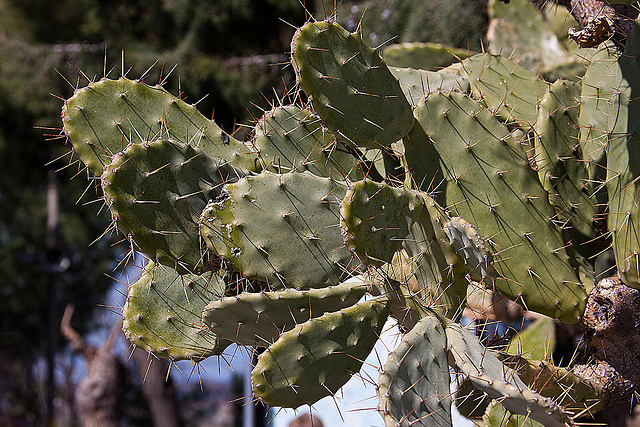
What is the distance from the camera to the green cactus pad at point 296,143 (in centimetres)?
142

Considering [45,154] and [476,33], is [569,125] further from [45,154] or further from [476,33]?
[45,154]

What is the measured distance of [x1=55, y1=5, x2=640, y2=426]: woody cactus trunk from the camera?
1.12m

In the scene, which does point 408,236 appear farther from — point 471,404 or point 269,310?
point 471,404

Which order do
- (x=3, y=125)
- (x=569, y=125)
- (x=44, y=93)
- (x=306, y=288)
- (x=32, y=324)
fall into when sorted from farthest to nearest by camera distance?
(x=32, y=324)
(x=3, y=125)
(x=44, y=93)
(x=569, y=125)
(x=306, y=288)

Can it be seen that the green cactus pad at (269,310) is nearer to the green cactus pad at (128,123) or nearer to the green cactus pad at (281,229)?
the green cactus pad at (281,229)

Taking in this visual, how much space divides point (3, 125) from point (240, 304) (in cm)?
703

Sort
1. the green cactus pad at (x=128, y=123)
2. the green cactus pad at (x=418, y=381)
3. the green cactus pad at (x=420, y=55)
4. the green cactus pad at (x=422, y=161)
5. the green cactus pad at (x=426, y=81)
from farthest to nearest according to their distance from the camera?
the green cactus pad at (x=420, y=55)
the green cactus pad at (x=426, y=81)
the green cactus pad at (x=422, y=161)
the green cactus pad at (x=128, y=123)
the green cactus pad at (x=418, y=381)

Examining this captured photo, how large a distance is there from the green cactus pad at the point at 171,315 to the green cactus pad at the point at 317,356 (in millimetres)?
250

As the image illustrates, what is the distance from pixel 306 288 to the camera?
48.1 inches

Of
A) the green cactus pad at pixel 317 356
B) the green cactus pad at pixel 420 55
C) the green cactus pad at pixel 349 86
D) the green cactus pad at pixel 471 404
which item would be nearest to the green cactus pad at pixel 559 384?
the green cactus pad at pixel 471 404

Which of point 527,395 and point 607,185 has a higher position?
point 607,185

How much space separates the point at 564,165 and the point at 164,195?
0.93 metres

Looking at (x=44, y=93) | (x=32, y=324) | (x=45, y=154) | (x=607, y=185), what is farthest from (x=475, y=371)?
(x=32, y=324)

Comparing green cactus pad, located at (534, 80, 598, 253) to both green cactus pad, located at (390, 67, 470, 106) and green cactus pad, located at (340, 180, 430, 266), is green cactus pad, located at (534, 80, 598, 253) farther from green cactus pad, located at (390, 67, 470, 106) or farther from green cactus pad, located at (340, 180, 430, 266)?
green cactus pad, located at (340, 180, 430, 266)
